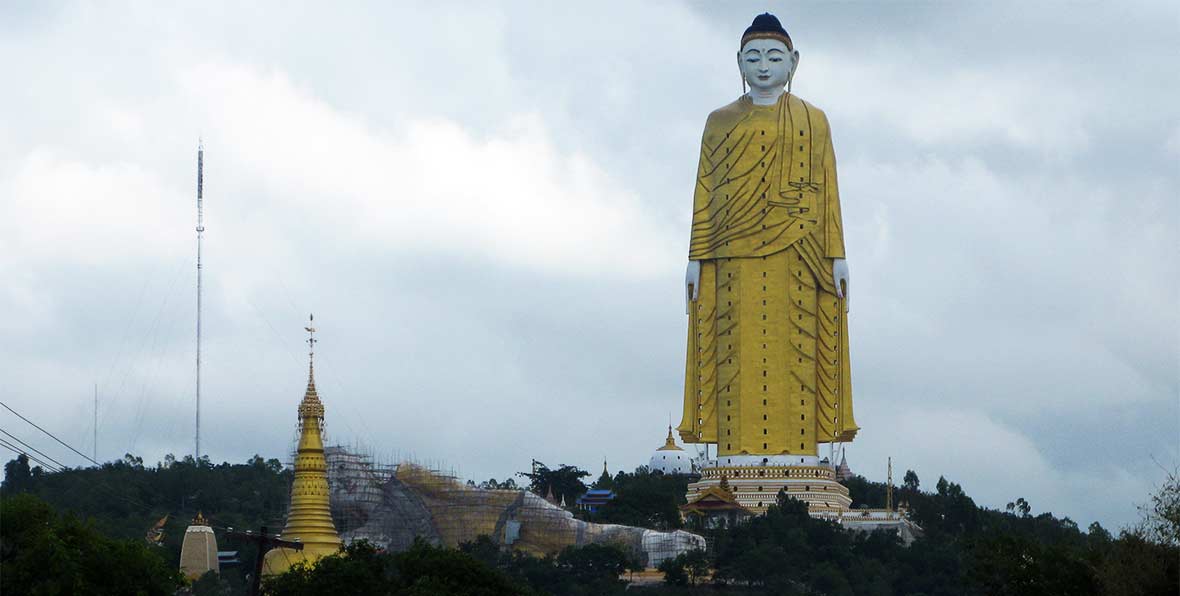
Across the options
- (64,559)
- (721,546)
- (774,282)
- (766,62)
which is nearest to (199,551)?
(721,546)

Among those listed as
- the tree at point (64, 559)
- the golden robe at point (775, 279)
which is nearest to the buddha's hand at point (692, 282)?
the golden robe at point (775, 279)

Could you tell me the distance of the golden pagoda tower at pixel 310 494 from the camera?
68.0 metres

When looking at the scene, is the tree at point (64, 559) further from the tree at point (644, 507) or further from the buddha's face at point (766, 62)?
the buddha's face at point (766, 62)

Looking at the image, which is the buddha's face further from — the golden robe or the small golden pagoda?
the small golden pagoda

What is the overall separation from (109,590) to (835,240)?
39535 mm

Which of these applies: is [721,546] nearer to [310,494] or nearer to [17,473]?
[310,494]

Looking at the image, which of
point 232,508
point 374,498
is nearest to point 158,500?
point 232,508

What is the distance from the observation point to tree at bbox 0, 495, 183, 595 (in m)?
44.7

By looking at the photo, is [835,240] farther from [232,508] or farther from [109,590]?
[109,590]

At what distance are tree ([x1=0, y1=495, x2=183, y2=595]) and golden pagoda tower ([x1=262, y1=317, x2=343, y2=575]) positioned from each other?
20082 millimetres

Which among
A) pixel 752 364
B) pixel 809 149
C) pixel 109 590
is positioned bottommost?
pixel 109 590

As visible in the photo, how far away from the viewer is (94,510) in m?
86.8

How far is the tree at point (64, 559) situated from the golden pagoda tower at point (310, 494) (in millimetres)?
20082

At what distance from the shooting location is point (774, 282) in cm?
8088
